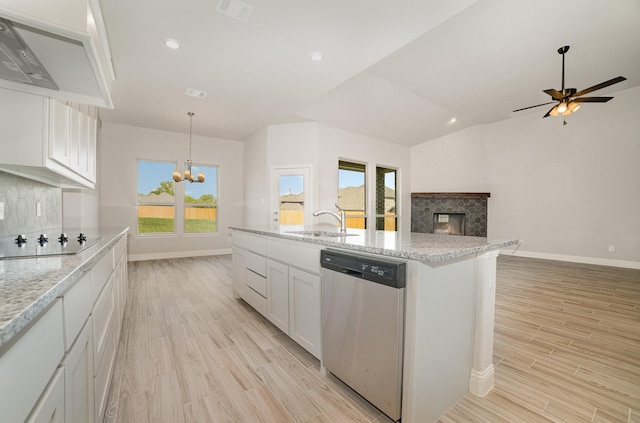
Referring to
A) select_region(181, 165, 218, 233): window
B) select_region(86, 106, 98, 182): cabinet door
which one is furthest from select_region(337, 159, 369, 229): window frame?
select_region(86, 106, 98, 182): cabinet door

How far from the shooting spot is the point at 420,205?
7.75 metres

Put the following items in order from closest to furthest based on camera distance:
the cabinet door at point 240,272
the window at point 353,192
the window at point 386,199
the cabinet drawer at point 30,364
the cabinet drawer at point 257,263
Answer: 1. the cabinet drawer at point 30,364
2. the cabinet drawer at point 257,263
3. the cabinet door at point 240,272
4. the window at point 353,192
5. the window at point 386,199

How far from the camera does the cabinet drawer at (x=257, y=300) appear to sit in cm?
252

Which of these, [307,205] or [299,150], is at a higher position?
[299,150]

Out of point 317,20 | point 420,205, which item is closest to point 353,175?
point 420,205

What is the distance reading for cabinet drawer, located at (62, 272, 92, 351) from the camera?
809 mm

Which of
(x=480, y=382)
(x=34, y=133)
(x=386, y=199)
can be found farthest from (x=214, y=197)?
(x=480, y=382)

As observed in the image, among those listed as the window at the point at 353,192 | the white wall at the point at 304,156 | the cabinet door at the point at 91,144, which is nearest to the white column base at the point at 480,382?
the cabinet door at the point at 91,144

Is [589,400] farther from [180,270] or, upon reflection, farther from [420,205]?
[420,205]

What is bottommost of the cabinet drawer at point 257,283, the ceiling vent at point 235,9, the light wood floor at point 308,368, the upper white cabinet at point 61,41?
the light wood floor at point 308,368

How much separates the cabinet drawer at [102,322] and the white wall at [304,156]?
14.2 feet

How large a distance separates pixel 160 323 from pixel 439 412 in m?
2.50

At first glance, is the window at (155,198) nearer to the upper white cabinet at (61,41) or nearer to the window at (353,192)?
the window at (353,192)

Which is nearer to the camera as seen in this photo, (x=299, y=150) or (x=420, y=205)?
(x=299, y=150)
